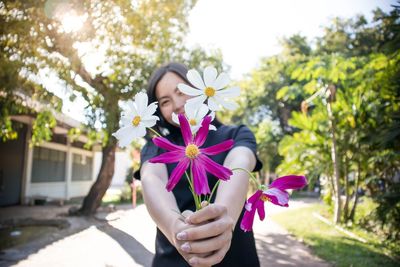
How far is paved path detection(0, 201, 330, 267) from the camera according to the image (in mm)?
4821

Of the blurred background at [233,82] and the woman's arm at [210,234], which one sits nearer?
the woman's arm at [210,234]

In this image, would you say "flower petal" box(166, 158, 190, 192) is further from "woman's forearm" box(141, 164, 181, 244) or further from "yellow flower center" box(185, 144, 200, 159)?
"woman's forearm" box(141, 164, 181, 244)

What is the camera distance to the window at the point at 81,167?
1712cm

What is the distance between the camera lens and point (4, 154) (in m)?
11.5

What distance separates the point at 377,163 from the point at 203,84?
761 cm

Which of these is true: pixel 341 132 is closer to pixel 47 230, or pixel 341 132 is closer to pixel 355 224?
pixel 355 224

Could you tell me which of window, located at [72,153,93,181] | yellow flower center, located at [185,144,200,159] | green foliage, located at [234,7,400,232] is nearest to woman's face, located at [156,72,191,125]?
yellow flower center, located at [185,144,200,159]

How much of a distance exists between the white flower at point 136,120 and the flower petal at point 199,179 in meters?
0.12

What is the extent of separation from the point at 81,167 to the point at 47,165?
434 centimetres

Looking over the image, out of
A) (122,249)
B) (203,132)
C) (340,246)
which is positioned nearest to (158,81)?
(203,132)

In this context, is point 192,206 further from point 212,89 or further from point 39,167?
point 39,167

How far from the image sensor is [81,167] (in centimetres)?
1816

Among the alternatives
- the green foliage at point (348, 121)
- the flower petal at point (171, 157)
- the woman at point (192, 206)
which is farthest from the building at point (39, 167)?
the flower petal at point (171, 157)

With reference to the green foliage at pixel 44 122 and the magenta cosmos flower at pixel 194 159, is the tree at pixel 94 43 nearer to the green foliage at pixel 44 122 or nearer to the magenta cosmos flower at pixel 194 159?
the green foliage at pixel 44 122
